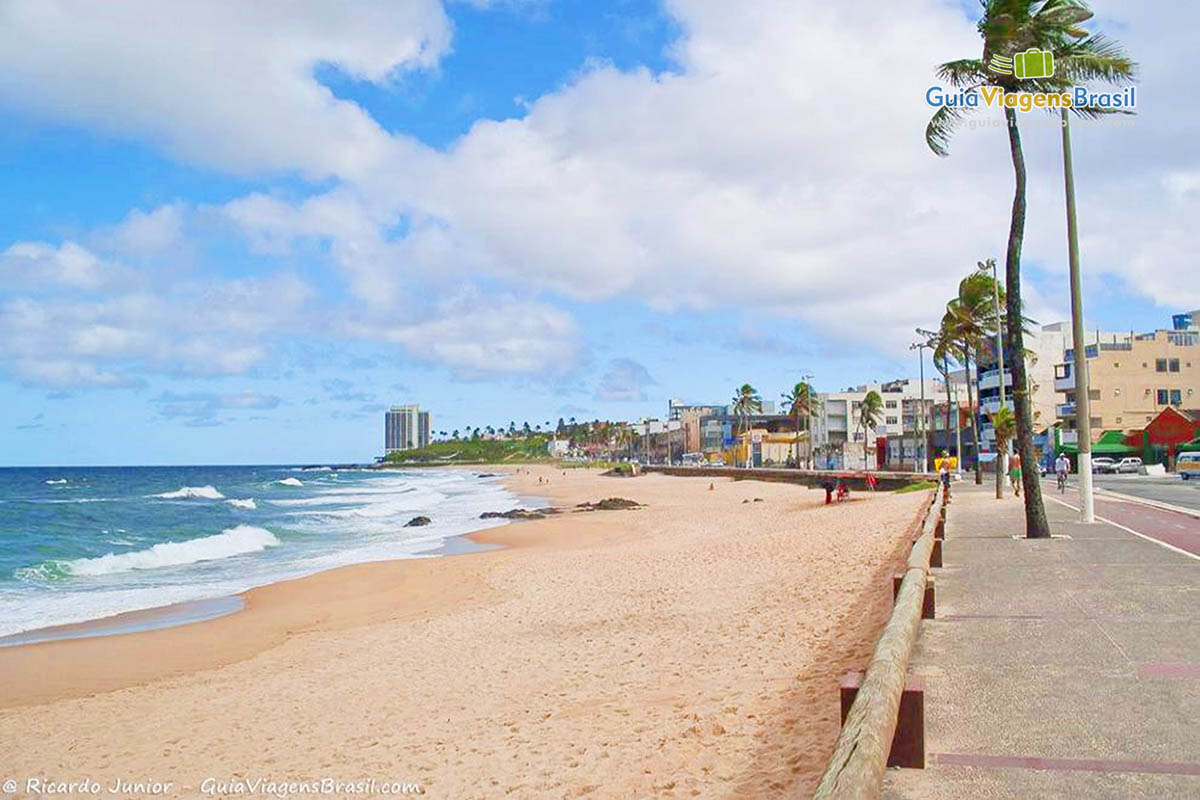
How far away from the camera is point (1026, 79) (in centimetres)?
1554

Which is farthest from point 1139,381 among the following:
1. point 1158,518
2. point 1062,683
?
point 1062,683

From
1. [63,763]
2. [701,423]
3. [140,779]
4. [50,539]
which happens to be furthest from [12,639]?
[701,423]

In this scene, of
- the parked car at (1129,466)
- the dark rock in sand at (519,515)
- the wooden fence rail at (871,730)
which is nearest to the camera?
the wooden fence rail at (871,730)

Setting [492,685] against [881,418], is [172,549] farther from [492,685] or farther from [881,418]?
[881,418]

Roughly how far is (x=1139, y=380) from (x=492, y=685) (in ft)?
256

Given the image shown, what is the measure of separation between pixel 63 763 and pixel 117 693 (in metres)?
3.13

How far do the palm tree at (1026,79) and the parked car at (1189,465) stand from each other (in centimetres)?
3754

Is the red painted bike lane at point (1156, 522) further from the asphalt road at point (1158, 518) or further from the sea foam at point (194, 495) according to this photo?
the sea foam at point (194, 495)

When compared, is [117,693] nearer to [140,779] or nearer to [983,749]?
[140,779]

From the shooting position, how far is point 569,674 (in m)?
9.94

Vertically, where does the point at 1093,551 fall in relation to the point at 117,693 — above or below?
above

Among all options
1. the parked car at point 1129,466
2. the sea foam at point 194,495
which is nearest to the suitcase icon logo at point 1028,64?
the parked car at point 1129,466

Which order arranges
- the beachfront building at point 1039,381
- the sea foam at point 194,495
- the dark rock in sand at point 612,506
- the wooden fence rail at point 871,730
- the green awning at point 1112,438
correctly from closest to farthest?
the wooden fence rail at point 871,730 → the dark rock in sand at point 612,506 → the green awning at point 1112,438 → the sea foam at point 194,495 → the beachfront building at point 1039,381

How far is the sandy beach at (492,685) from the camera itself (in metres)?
6.85
